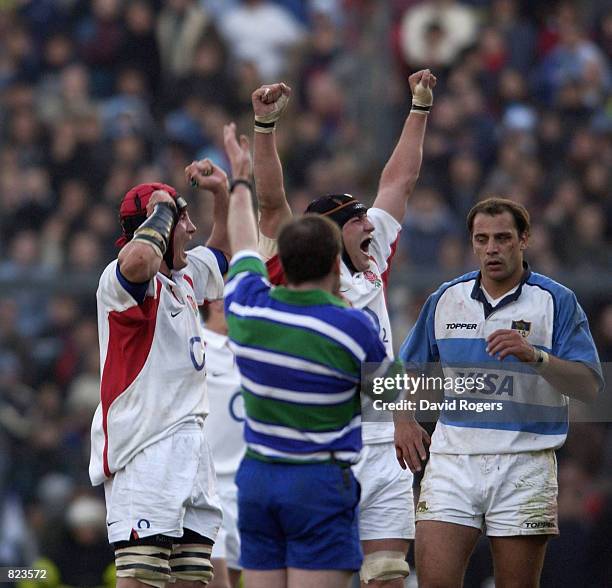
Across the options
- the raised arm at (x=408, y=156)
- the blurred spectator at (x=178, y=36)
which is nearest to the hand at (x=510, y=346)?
the raised arm at (x=408, y=156)

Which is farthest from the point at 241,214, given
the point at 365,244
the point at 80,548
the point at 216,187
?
the point at 80,548

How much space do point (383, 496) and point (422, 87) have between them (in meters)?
2.19

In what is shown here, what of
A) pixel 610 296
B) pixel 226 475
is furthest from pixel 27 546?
pixel 610 296

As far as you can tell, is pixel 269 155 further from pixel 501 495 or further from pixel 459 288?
pixel 501 495

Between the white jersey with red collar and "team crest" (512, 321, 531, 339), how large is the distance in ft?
2.05

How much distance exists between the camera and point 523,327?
6.91 meters

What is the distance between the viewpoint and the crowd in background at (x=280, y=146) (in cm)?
1152

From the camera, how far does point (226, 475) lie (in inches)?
347

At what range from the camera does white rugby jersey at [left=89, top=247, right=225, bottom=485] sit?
21.7 feet

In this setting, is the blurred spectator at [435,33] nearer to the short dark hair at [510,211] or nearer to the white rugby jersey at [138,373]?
the short dark hair at [510,211]

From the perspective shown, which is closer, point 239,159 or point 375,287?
point 239,159

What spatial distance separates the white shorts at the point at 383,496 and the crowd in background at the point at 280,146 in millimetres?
3487
